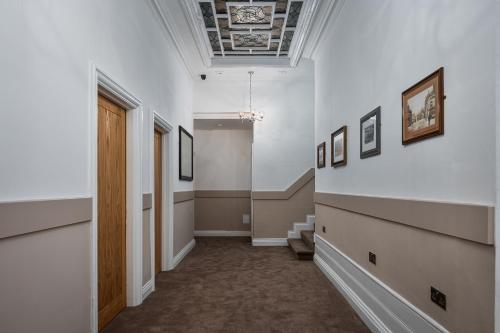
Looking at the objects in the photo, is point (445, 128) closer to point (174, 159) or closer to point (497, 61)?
point (497, 61)

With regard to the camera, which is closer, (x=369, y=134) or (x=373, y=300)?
(x=373, y=300)

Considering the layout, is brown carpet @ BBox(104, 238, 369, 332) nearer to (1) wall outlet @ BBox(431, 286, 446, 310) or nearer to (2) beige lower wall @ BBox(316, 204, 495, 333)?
(2) beige lower wall @ BBox(316, 204, 495, 333)

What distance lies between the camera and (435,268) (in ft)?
6.19

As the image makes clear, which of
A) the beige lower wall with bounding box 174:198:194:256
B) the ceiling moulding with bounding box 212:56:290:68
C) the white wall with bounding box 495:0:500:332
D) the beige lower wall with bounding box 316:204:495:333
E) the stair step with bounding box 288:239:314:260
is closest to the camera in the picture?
the white wall with bounding box 495:0:500:332

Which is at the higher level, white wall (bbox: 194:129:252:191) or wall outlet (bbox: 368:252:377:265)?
white wall (bbox: 194:129:252:191)

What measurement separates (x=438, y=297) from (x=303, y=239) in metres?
4.43

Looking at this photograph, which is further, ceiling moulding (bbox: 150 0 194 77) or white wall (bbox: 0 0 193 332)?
ceiling moulding (bbox: 150 0 194 77)

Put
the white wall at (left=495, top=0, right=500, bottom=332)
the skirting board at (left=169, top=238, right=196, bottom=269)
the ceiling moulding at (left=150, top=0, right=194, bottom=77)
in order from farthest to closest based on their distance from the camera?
the skirting board at (left=169, top=238, right=196, bottom=269)
the ceiling moulding at (left=150, top=0, right=194, bottom=77)
the white wall at (left=495, top=0, right=500, bottom=332)

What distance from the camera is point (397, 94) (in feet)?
7.82

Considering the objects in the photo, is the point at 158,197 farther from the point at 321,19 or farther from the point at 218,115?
the point at 321,19

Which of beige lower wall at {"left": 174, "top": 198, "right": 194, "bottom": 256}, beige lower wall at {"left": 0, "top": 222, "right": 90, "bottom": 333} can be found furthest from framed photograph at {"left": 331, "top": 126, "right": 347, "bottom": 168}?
beige lower wall at {"left": 0, "top": 222, "right": 90, "bottom": 333}

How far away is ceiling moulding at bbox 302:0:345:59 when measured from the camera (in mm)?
3836

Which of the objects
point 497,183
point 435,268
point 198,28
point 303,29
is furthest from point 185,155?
point 497,183

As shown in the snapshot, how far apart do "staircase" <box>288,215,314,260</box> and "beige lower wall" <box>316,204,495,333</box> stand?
2292mm
